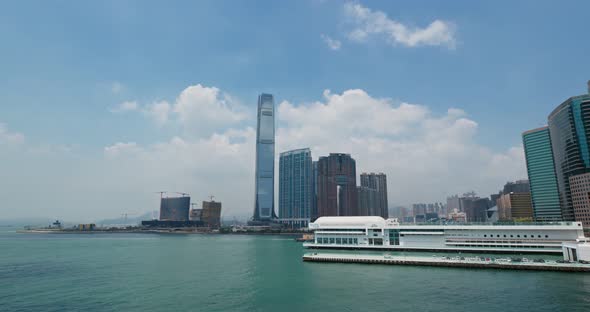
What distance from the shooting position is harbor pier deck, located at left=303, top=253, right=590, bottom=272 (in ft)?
163

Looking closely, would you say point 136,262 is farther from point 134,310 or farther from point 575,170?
point 575,170

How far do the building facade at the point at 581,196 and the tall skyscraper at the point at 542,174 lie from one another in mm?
29322

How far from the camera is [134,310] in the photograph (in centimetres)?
3397

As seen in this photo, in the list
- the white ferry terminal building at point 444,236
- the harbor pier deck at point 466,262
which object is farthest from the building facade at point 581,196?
the harbor pier deck at point 466,262

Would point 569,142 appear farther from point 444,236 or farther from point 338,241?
point 338,241

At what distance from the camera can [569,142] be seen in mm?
133000

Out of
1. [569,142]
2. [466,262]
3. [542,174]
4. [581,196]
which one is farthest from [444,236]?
[542,174]

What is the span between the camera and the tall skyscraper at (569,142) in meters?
127

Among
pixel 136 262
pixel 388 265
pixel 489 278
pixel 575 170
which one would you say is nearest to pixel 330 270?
pixel 388 265

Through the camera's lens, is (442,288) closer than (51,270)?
Yes

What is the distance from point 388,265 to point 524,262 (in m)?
21.4

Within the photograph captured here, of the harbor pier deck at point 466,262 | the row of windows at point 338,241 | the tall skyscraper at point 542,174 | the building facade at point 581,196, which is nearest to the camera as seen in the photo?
the harbor pier deck at point 466,262

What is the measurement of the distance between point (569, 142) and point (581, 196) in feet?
82.9

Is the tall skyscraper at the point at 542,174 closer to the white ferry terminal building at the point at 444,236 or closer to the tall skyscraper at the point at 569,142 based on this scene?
the tall skyscraper at the point at 569,142
